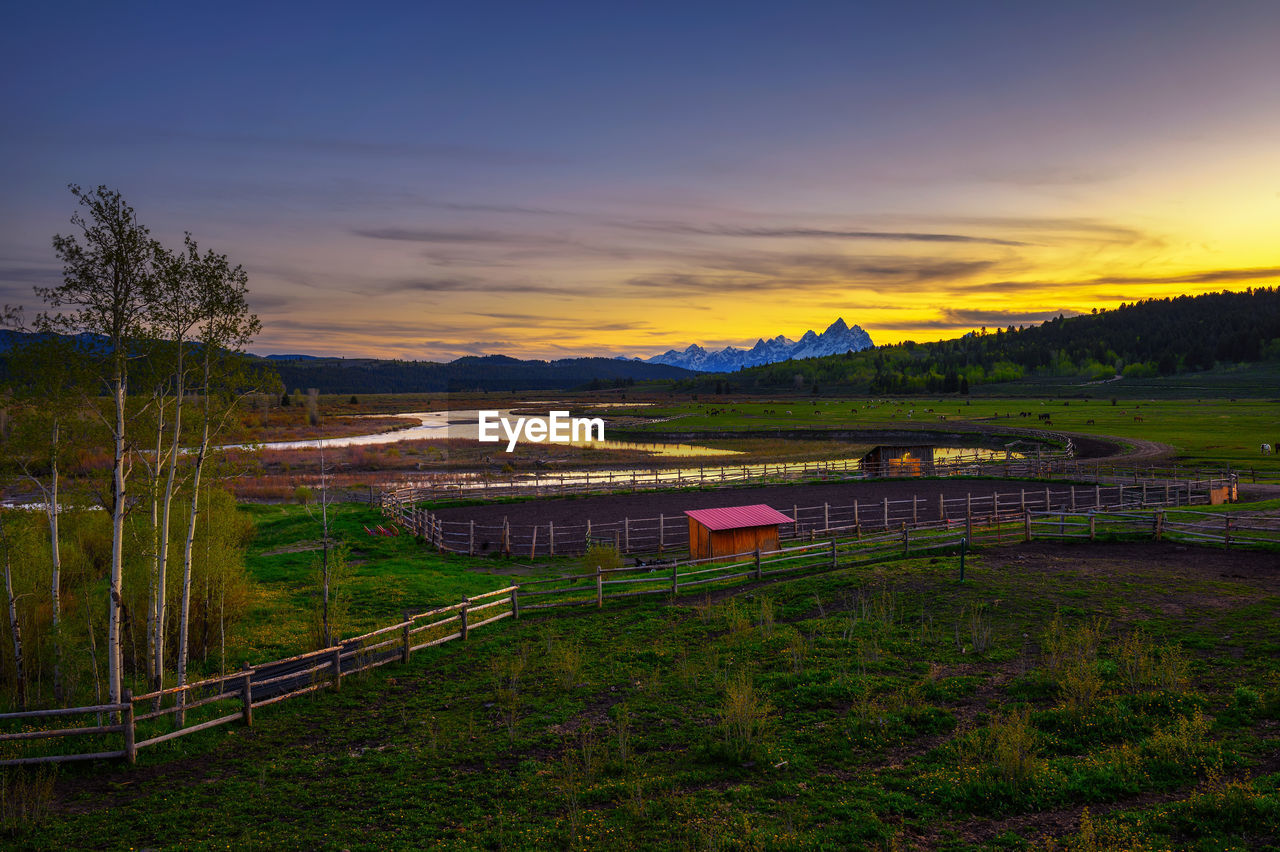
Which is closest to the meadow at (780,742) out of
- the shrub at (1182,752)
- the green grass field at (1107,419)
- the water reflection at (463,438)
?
the shrub at (1182,752)

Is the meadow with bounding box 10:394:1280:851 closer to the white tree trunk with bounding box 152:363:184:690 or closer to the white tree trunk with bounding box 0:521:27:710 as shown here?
the white tree trunk with bounding box 152:363:184:690

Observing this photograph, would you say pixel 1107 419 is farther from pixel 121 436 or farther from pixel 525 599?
pixel 121 436

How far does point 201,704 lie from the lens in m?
11.8

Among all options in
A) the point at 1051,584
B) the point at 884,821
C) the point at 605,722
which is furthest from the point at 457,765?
the point at 1051,584

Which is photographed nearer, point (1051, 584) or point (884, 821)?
point (884, 821)

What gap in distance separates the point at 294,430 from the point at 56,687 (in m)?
94.6

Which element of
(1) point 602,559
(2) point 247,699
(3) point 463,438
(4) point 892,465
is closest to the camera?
(2) point 247,699

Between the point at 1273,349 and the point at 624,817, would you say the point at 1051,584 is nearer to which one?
the point at 624,817

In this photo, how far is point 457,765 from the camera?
10211 millimetres

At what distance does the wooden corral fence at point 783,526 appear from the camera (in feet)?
93.5

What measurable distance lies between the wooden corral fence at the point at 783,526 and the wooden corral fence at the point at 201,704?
10.3 m

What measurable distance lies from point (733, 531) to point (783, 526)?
8.31 m

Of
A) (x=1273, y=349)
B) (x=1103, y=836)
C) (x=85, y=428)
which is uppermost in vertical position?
(x=1273, y=349)

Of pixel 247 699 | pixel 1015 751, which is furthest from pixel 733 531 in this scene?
pixel 247 699
